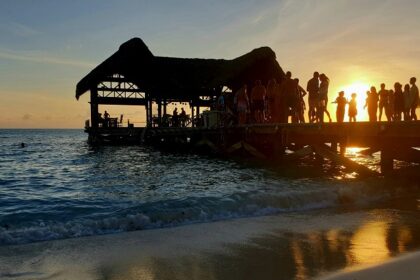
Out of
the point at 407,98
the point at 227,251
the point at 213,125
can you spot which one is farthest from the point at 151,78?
the point at 227,251

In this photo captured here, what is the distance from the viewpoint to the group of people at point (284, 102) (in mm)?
13492

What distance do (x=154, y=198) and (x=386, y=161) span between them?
6.00 m

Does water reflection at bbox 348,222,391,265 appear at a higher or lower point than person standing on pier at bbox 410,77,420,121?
lower

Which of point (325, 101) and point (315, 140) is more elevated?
point (325, 101)

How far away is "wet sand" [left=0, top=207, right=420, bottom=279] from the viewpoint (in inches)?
172

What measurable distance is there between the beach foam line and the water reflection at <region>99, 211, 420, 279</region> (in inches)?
7.4

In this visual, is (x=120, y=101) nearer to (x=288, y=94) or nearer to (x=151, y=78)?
(x=151, y=78)

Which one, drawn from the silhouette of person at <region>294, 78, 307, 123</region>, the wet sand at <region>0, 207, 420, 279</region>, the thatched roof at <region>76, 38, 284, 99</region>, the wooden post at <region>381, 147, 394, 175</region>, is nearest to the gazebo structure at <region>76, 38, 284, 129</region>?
the thatched roof at <region>76, 38, 284, 99</region>

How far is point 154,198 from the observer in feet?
31.3

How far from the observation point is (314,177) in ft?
41.0

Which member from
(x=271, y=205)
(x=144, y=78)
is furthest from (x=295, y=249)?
(x=144, y=78)

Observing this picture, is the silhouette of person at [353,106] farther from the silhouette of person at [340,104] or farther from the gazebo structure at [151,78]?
the gazebo structure at [151,78]

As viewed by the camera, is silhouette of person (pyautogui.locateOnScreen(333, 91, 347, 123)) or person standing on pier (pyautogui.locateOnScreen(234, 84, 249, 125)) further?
person standing on pier (pyautogui.locateOnScreen(234, 84, 249, 125))

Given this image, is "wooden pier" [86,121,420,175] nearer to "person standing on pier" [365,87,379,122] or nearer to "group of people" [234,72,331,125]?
"group of people" [234,72,331,125]
